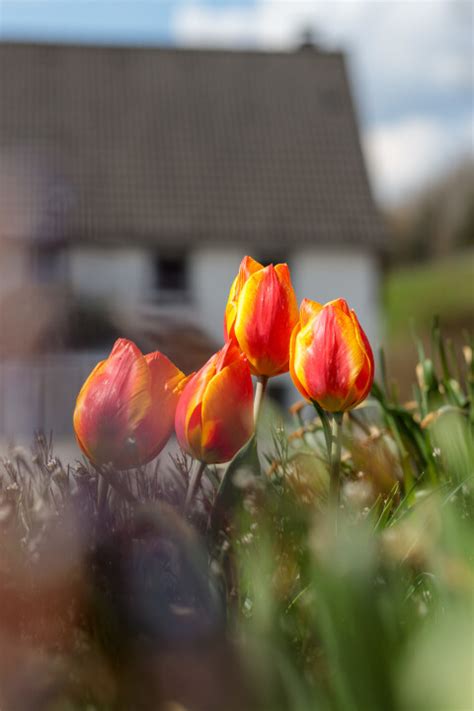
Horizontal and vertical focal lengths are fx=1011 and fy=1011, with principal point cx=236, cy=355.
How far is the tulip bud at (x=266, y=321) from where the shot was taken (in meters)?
0.90

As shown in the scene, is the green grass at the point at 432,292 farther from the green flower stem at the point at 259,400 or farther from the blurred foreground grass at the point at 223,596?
the blurred foreground grass at the point at 223,596

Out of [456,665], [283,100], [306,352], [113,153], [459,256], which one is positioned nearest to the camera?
[456,665]

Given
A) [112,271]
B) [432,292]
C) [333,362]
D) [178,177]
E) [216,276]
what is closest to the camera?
[333,362]

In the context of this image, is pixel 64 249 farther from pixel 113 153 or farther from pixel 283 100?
pixel 283 100

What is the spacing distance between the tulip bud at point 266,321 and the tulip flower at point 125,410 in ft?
0.33

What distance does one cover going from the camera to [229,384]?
2.65 ft

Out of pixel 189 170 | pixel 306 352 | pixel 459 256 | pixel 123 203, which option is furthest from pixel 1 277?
pixel 459 256

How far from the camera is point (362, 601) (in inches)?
18.9

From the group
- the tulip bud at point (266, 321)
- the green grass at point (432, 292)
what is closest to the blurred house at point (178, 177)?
the green grass at point (432, 292)

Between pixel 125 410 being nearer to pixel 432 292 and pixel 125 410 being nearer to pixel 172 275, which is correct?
pixel 172 275

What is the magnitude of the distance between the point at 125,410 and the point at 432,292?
34540mm

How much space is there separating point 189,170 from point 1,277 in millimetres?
3952

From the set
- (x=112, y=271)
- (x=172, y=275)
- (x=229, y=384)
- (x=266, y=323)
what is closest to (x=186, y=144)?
(x=172, y=275)

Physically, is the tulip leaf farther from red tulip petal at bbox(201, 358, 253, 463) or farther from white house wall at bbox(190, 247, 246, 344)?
white house wall at bbox(190, 247, 246, 344)
